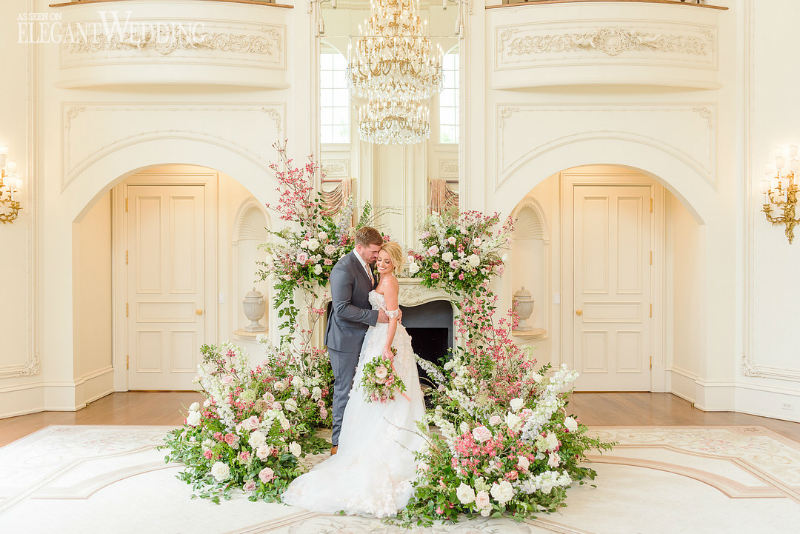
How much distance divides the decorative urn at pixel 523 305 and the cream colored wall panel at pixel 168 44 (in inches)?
149

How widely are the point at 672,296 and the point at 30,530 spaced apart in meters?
6.92

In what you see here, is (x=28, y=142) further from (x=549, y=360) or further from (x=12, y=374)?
(x=549, y=360)

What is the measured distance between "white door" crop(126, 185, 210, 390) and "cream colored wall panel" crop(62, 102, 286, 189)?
3.86 feet

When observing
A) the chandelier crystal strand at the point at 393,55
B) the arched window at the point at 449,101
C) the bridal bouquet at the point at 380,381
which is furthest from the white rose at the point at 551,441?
the arched window at the point at 449,101

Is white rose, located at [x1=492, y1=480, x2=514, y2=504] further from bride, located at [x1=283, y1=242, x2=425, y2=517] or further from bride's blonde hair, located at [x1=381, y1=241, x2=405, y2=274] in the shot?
bride's blonde hair, located at [x1=381, y1=241, x2=405, y2=274]

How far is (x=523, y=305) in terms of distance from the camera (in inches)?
302

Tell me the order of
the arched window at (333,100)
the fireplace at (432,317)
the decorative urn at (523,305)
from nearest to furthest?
the arched window at (333,100), the fireplace at (432,317), the decorative urn at (523,305)

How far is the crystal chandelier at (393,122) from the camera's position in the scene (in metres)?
6.27

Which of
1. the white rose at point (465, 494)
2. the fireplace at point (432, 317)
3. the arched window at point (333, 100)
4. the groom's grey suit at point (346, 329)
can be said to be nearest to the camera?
the white rose at point (465, 494)

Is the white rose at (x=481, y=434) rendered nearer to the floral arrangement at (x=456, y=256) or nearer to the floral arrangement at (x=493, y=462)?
the floral arrangement at (x=493, y=462)

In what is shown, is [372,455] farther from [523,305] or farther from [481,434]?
[523,305]

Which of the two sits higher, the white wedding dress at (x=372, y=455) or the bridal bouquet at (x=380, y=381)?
the bridal bouquet at (x=380, y=381)

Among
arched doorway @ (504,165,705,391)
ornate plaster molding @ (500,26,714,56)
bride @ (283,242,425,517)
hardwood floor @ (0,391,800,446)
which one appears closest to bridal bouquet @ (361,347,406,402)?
bride @ (283,242,425,517)

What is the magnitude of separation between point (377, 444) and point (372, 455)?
0.10 meters
